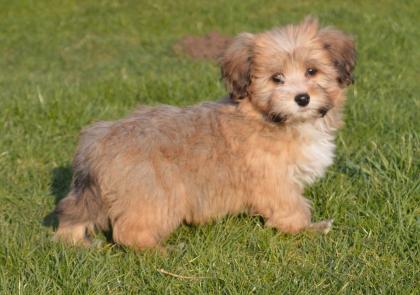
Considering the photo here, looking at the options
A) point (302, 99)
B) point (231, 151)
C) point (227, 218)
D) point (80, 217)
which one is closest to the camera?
point (302, 99)

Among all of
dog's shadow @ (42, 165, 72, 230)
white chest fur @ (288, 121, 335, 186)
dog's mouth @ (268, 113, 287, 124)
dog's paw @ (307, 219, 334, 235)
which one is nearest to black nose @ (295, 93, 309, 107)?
dog's mouth @ (268, 113, 287, 124)

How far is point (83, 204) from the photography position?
399 cm

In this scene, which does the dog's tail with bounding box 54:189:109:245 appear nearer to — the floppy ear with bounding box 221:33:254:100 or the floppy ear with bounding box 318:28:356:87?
the floppy ear with bounding box 221:33:254:100

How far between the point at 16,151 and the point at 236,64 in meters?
2.39

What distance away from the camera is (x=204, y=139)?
4117 millimetres

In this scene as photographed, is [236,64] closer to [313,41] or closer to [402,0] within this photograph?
[313,41]

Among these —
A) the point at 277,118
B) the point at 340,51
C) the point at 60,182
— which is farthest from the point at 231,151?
the point at 60,182

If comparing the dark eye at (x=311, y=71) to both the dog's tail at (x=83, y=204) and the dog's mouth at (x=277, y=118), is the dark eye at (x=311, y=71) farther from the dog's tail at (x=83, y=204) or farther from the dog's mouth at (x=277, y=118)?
the dog's tail at (x=83, y=204)

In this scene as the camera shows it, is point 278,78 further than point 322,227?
No

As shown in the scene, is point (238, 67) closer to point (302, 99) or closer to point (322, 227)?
point (302, 99)

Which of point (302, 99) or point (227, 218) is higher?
point (302, 99)

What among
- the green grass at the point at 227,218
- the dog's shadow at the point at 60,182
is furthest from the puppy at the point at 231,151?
the dog's shadow at the point at 60,182

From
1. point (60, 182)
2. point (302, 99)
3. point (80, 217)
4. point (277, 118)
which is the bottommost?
point (60, 182)

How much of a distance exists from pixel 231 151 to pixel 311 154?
489 mm
